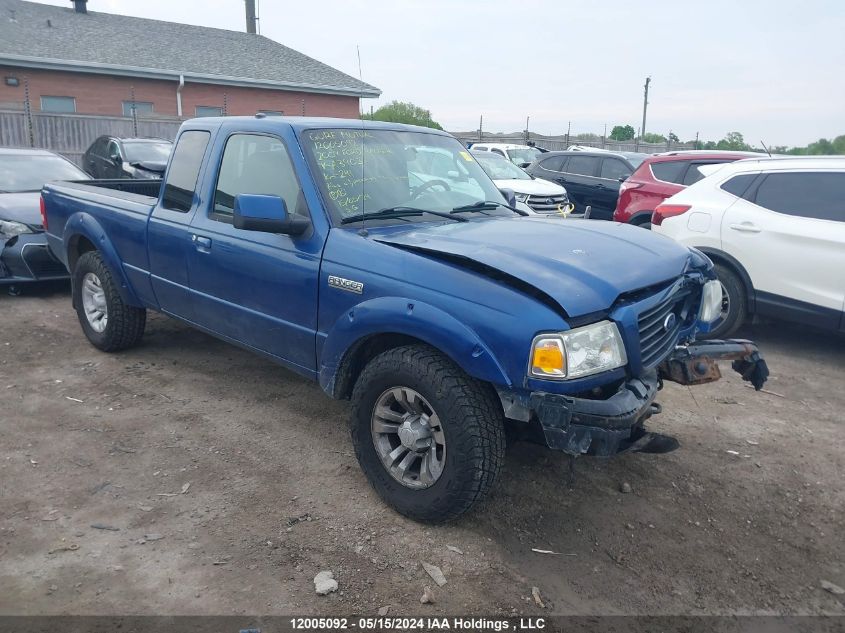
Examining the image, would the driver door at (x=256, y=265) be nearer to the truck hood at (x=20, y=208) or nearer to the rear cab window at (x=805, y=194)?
the truck hood at (x=20, y=208)

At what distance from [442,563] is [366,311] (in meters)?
1.23

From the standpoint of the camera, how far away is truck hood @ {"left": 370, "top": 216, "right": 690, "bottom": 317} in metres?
3.01

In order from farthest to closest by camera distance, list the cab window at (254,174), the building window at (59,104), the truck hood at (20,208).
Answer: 1. the building window at (59,104)
2. the truck hood at (20,208)
3. the cab window at (254,174)

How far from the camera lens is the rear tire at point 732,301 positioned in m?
6.44

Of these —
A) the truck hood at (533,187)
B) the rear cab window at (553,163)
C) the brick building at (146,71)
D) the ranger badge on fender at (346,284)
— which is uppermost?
the brick building at (146,71)

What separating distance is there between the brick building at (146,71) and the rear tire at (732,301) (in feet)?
53.9

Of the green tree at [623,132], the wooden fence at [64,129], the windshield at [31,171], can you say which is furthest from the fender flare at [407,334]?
the green tree at [623,132]

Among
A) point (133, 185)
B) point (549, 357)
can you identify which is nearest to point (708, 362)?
point (549, 357)

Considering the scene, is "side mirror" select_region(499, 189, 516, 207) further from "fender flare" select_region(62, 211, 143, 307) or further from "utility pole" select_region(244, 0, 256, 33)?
"utility pole" select_region(244, 0, 256, 33)

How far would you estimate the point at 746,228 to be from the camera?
643 centimetres

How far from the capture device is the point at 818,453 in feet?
14.2

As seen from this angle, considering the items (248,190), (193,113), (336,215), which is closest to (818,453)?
(336,215)

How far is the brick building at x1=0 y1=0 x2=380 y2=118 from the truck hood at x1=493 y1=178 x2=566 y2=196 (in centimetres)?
1040

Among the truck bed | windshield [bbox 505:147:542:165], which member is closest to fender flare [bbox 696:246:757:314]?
the truck bed
